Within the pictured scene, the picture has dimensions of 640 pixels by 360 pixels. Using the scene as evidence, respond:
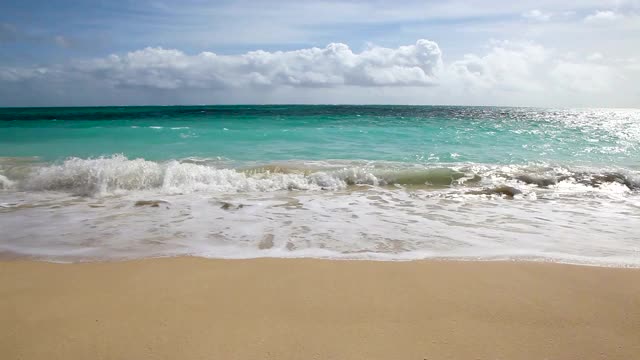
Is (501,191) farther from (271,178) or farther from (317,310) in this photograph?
(317,310)

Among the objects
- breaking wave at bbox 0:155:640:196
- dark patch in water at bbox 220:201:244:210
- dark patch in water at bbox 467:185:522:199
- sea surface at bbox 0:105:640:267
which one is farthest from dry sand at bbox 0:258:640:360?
breaking wave at bbox 0:155:640:196

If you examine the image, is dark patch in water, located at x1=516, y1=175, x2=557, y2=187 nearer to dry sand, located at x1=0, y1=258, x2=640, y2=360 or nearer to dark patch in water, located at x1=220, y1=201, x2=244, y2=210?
dry sand, located at x1=0, y1=258, x2=640, y2=360

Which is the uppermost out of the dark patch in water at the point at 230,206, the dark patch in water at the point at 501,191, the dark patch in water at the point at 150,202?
the dark patch in water at the point at 150,202

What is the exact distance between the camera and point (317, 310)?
112 inches

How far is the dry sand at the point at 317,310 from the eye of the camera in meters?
2.40

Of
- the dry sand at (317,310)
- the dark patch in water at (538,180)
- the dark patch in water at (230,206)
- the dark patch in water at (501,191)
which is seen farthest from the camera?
the dark patch in water at (538,180)

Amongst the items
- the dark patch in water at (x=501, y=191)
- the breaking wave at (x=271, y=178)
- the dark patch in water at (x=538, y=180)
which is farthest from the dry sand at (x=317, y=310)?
the dark patch in water at (x=538, y=180)

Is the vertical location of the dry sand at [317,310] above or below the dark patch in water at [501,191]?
above

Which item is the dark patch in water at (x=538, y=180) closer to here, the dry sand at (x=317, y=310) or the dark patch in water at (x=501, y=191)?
the dark patch in water at (x=501, y=191)

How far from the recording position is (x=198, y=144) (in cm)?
1526

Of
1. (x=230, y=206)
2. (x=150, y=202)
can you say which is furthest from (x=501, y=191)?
(x=150, y=202)

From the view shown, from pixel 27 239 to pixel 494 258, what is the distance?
476cm

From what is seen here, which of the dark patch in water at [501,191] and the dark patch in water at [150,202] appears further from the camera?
the dark patch in water at [501,191]

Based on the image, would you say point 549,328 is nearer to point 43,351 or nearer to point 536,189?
point 43,351
